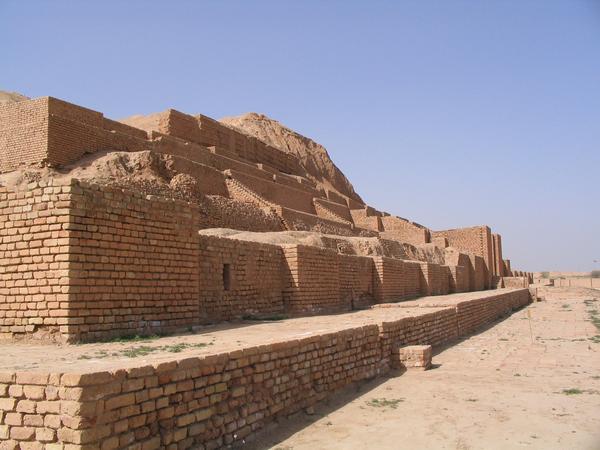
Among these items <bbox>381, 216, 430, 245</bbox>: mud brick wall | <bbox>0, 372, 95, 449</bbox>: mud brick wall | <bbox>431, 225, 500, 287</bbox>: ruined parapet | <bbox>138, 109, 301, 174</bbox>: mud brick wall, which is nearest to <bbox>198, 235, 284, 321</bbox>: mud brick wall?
<bbox>0, 372, 95, 449</bbox>: mud brick wall

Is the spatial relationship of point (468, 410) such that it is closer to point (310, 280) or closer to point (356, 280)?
point (310, 280)

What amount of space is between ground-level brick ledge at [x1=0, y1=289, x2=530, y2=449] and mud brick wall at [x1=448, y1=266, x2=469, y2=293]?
1868cm

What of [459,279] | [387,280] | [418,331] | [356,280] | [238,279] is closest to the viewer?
[238,279]

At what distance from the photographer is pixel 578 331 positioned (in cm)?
1418

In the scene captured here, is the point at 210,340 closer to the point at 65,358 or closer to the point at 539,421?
the point at 65,358

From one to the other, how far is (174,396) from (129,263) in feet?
10.2

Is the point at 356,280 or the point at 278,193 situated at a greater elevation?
the point at 278,193

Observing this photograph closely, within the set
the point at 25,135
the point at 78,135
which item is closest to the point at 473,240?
the point at 78,135

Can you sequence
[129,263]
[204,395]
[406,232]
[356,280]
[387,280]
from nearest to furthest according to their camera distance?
[204,395], [129,263], [356,280], [387,280], [406,232]

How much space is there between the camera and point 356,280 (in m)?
14.4

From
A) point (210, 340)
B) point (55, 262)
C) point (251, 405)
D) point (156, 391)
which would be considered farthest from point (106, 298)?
point (156, 391)

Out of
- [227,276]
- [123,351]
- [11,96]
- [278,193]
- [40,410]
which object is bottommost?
[40,410]

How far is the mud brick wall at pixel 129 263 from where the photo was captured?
6195 millimetres

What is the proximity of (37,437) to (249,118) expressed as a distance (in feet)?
162
